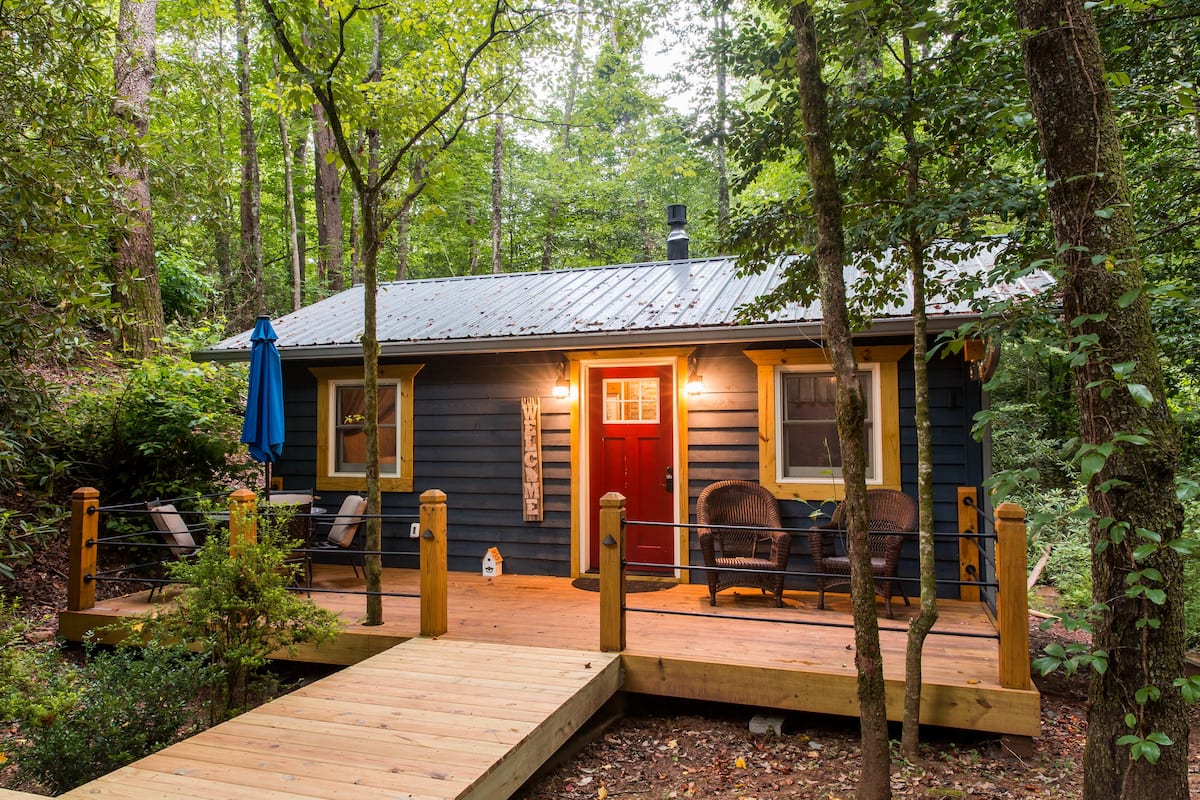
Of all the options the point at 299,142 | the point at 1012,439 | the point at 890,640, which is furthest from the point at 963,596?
the point at 299,142

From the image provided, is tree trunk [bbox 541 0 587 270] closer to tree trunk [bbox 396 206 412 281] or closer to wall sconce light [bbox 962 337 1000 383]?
tree trunk [bbox 396 206 412 281]

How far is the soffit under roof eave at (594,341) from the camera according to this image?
5.22m

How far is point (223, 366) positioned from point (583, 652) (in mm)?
6047

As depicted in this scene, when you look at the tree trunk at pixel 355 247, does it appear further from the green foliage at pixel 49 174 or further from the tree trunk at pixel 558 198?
the green foliage at pixel 49 174

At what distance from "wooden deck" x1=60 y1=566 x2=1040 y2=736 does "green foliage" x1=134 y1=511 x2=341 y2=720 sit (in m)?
0.89

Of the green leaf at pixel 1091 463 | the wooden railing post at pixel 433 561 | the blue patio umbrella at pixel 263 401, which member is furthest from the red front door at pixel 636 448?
the green leaf at pixel 1091 463

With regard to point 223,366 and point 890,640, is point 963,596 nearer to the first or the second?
point 890,640

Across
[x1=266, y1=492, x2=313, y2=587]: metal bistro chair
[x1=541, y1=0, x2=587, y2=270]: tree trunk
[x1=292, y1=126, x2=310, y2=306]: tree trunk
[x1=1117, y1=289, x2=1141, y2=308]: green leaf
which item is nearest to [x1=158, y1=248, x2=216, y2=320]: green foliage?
[x1=292, y1=126, x2=310, y2=306]: tree trunk

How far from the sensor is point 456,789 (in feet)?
8.75

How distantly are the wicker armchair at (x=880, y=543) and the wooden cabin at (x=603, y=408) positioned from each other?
0.22 metres

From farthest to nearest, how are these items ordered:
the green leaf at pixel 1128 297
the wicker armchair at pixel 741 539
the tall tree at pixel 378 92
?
the wicker armchair at pixel 741 539, the tall tree at pixel 378 92, the green leaf at pixel 1128 297

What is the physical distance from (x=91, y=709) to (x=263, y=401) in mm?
2834

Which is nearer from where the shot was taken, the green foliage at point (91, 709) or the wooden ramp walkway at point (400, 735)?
the wooden ramp walkway at point (400, 735)

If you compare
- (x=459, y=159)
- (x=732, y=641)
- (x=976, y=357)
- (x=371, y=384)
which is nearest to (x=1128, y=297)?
(x=732, y=641)
